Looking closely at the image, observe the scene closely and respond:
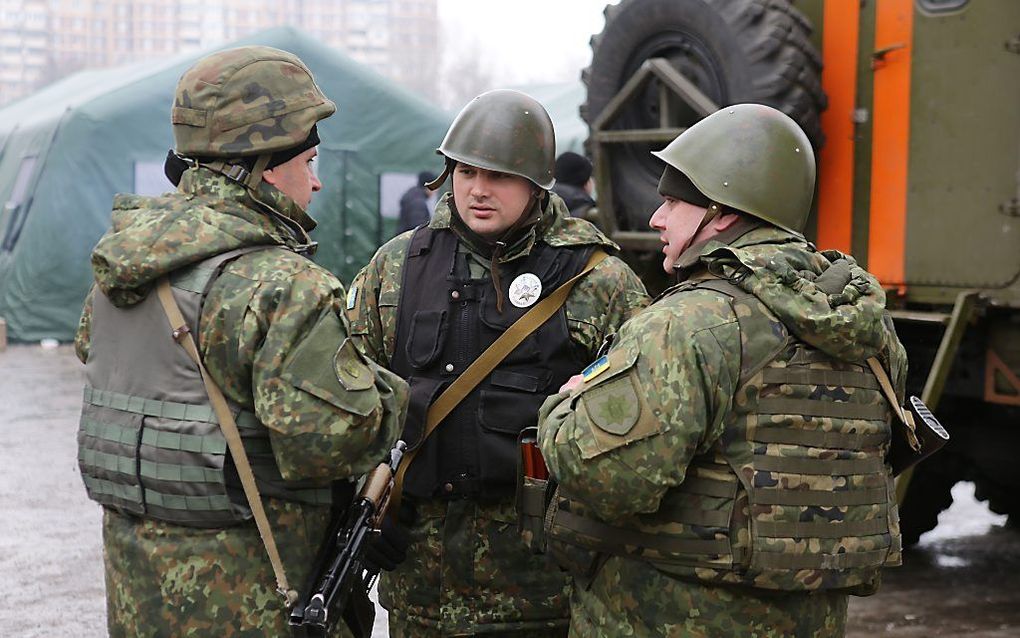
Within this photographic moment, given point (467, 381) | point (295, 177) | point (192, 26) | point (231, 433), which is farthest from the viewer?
point (192, 26)

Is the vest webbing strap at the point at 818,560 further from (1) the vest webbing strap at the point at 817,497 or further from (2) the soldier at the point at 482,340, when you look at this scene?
(2) the soldier at the point at 482,340

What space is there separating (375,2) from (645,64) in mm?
85072

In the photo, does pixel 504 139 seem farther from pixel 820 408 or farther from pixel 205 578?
pixel 205 578

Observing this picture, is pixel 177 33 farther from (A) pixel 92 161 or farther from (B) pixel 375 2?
(A) pixel 92 161

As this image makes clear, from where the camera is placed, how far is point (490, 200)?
3238 millimetres

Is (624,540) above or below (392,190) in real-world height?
above

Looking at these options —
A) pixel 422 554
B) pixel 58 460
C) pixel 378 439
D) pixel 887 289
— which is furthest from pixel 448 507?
→ pixel 58 460

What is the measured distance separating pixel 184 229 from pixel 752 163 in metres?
1.16

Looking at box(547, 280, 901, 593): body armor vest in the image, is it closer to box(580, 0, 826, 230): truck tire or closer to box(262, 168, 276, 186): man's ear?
box(262, 168, 276, 186): man's ear

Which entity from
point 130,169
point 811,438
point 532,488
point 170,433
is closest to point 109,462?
point 170,433

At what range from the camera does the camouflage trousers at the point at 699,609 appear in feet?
8.04

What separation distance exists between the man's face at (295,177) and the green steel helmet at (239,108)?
2.1 inches

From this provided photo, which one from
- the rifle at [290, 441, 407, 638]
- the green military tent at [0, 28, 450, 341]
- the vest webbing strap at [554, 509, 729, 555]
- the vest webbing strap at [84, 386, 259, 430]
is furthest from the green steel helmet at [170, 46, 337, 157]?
the green military tent at [0, 28, 450, 341]

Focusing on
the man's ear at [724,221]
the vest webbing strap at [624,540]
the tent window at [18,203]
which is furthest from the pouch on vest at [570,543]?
the tent window at [18,203]
